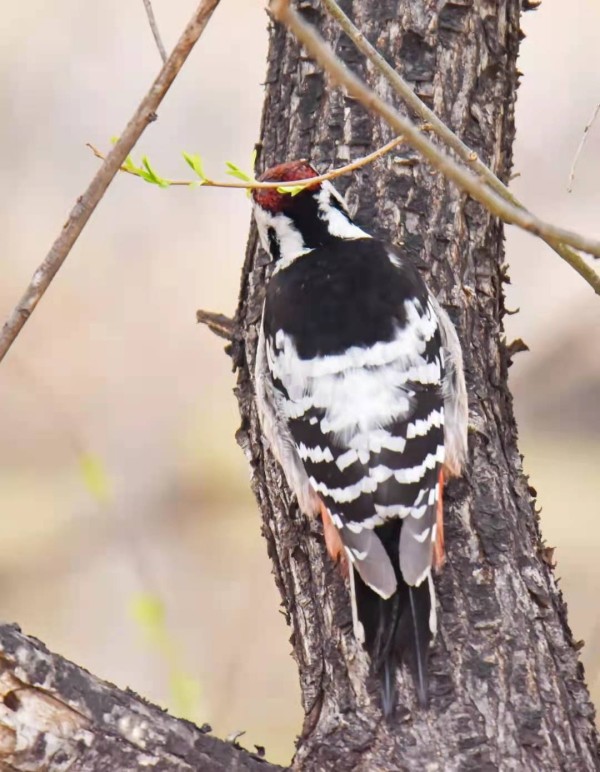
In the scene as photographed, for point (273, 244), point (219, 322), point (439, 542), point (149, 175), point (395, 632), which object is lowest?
point (395, 632)

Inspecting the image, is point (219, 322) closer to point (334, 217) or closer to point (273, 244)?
point (273, 244)

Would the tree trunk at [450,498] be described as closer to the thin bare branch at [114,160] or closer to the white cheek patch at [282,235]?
the white cheek patch at [282,235]

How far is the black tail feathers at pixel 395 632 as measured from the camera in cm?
237

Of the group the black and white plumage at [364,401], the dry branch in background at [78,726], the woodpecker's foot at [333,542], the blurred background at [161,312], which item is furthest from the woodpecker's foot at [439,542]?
the blurred background at [161,312]

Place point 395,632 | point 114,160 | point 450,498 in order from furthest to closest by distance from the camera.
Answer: point 450,498
point 395,632
point 114,160

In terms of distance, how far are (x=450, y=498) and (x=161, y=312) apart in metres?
3.61

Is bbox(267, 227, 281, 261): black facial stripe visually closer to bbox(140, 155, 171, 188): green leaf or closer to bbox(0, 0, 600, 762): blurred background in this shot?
bbox(140, 155, 171, 188): green leaf

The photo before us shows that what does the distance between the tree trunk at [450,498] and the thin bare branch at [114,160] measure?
1.03 m

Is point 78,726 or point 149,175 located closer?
point 149,175

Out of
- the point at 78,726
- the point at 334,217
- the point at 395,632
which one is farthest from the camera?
the point at 334,217

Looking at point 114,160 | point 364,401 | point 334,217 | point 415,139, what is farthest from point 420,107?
point 334,217

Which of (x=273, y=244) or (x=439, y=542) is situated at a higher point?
(x=273, y=244)

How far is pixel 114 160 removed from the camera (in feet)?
5.75

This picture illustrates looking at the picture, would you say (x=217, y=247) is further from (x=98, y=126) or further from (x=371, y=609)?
(x=371, y=609)
